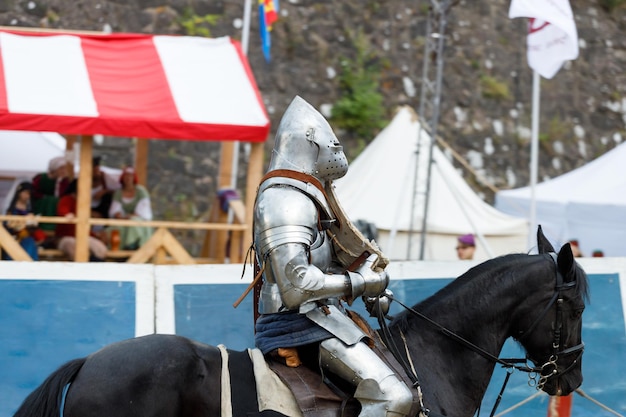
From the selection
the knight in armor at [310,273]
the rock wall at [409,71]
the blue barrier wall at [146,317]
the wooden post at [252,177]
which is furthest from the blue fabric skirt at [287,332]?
the rock wall at [409,71]

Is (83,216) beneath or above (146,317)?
beneath

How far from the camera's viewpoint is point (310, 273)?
4016 mm

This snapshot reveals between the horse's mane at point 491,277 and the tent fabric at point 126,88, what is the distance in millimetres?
4657

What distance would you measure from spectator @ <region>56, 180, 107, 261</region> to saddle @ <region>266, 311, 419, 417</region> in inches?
213

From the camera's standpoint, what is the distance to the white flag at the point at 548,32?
32.9 feet

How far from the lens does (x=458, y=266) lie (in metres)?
6.82

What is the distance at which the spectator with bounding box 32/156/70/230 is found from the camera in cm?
982

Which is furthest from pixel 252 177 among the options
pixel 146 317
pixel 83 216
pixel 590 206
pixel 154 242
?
pixel 590 206

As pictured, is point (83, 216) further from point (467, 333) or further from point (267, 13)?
point (467, 333)

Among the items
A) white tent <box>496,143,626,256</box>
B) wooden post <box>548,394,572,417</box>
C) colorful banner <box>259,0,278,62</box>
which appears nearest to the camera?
wooden post <box>548,394,572,417</box>

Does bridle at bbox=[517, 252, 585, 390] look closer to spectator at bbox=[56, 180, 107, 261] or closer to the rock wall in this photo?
spectator at bbox=[56, 180, 107, 261]

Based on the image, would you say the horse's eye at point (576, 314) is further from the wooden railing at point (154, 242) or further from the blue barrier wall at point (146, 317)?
the wooden railing at point (154, 242)

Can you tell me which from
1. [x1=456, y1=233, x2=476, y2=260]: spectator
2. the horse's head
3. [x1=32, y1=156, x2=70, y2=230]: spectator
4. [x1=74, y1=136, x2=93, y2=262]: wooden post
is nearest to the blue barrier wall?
the horse's head

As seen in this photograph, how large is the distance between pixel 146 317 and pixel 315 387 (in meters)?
2.37
